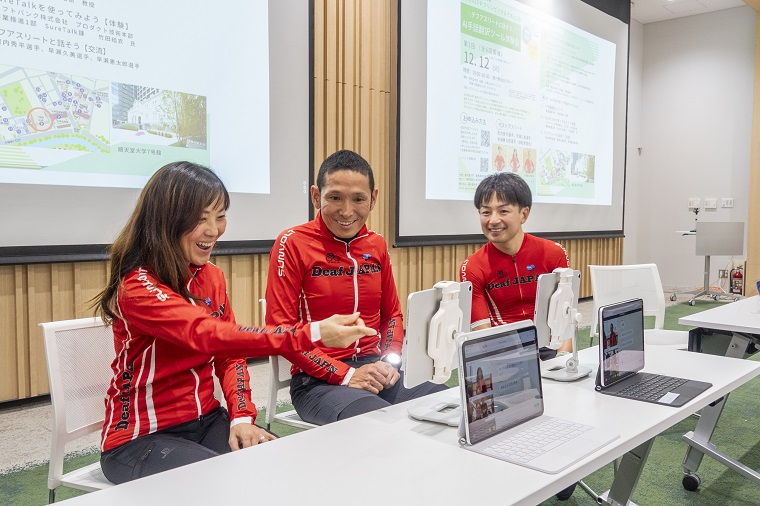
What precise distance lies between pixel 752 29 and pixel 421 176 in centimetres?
596

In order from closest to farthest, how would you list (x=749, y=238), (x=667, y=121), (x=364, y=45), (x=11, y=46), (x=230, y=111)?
(x=11, y=46) → (x=230, y=111) → (x=364, y=45) → (x=749, y=238) → (x=667, y=121)

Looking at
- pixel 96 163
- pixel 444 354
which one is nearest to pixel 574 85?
pixel 96 163

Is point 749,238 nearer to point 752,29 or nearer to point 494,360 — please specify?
point 752,29

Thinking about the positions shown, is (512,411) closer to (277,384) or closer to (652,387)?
(652,387)

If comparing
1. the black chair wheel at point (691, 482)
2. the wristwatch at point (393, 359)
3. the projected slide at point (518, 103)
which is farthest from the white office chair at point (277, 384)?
the projected slide at point (518, 103)

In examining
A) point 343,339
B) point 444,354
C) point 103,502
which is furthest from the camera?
point 444,354

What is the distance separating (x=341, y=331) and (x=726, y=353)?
188 centimetres

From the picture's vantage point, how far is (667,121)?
884 centimetres

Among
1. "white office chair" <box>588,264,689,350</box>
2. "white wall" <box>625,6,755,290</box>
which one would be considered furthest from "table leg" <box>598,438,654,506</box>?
"white wall" <box>625,6,755,290</box>

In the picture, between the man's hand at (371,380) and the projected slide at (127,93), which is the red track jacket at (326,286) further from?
the projected slide at (127,93)

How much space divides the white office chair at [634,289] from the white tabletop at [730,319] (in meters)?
0.48

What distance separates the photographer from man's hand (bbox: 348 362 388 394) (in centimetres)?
190

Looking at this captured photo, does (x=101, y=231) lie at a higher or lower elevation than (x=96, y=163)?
lower

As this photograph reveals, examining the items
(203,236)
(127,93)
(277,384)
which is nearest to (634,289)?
(277,384)
